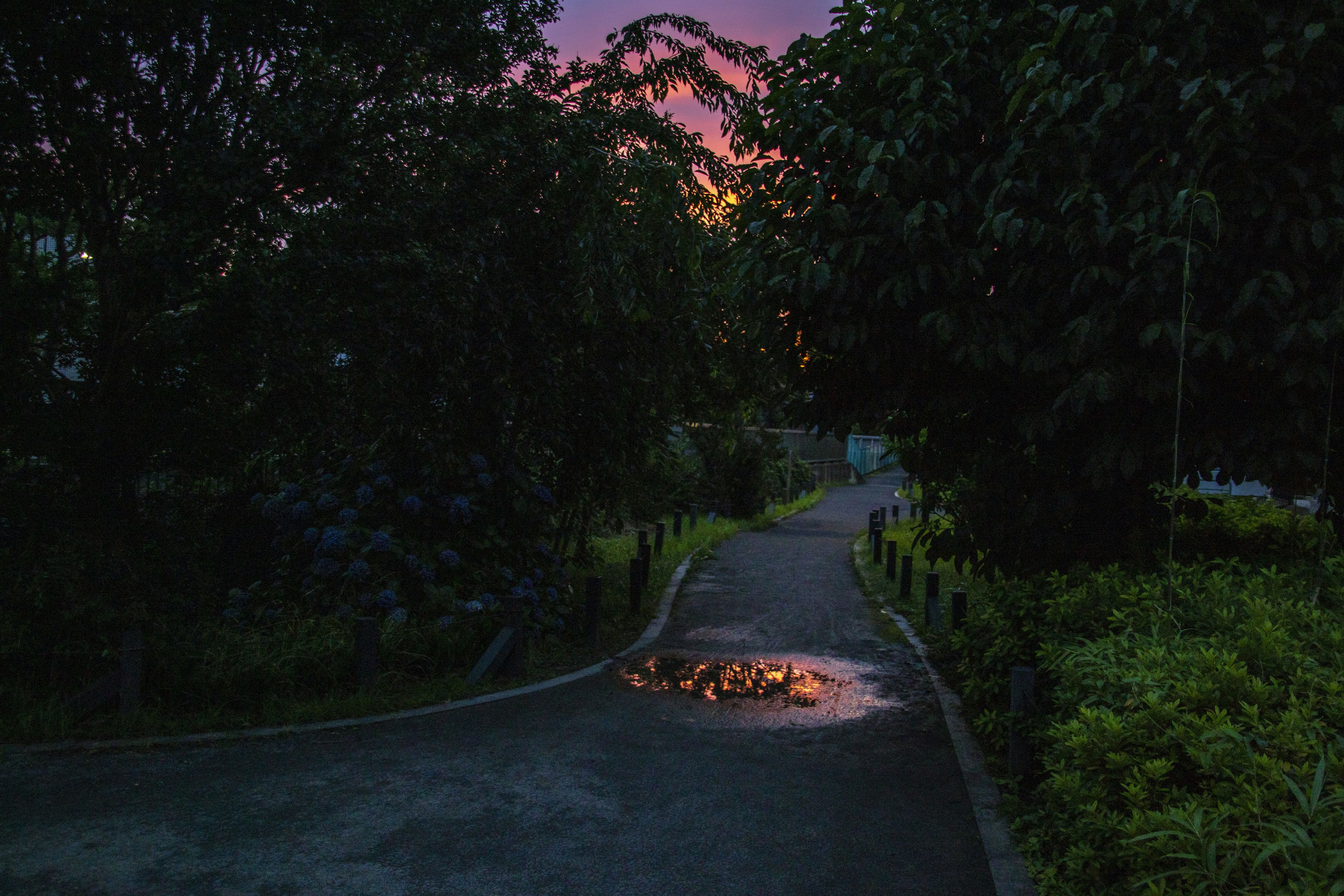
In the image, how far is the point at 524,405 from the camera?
340 inches

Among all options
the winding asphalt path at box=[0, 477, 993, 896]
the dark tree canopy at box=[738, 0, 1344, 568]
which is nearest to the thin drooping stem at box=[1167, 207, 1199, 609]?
the dark tree canopy at box=[738, 0, 1344, 568]

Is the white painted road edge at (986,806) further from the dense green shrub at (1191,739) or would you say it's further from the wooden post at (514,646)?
the wooden post at (514,646)

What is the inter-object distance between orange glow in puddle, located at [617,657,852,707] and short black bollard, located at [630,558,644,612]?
2.05m

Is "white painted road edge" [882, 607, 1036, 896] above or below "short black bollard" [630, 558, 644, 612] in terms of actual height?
below

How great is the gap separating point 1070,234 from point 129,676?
21.0ft

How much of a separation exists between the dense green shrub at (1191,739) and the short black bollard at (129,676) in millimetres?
5403

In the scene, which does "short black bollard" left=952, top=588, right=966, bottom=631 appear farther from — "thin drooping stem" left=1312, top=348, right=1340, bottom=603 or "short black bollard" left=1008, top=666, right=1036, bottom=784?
"short black bollard" left=1008, top=666, right=1036, bottom=784

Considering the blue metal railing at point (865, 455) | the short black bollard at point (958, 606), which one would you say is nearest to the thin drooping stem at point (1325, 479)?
the short black bollard at point (958, 606)

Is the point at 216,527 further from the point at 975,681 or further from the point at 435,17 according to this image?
the point at 975,681

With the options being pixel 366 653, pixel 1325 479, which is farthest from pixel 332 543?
pixel 1325 479

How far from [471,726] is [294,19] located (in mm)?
5574

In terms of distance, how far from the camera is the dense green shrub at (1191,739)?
286 centimetres

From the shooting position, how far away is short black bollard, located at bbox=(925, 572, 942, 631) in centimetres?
985

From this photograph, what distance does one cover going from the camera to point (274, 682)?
6.71 meters
